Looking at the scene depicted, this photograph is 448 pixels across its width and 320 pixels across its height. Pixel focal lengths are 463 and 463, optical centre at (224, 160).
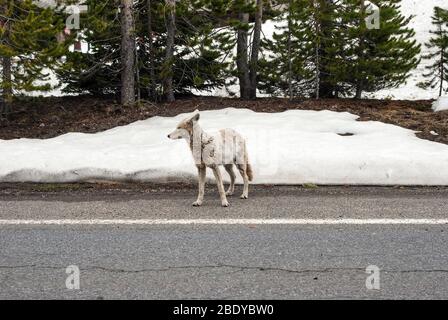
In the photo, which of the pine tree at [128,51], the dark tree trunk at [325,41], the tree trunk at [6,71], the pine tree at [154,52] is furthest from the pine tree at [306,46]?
the tree trunk at [6,71]

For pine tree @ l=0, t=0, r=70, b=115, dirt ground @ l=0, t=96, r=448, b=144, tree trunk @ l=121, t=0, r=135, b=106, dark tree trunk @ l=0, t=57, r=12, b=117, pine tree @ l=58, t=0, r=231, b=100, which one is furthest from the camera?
pine tree @ l=58, t=0, r=231, b=100

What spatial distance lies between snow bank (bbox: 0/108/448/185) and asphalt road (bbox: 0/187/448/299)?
1.25m

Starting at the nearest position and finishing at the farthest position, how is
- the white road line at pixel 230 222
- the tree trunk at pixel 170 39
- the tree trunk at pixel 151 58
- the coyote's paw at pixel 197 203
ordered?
the white road line at pixel 230 222 → the coyote's paw at pixel 197 203 → the tree trunk at pixel 170 39 → the tree trunk at pixel 151 58

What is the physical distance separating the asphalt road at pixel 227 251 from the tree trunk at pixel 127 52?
8041mm

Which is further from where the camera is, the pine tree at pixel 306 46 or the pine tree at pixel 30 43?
the pine tree at pixel 306 46

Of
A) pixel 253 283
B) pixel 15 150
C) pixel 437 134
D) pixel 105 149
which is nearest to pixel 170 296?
pixel 253 283

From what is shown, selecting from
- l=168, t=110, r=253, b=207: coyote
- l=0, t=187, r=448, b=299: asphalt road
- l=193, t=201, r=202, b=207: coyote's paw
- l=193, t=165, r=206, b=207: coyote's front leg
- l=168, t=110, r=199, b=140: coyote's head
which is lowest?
l=0, t=187, r=448, b=299: asphalt road

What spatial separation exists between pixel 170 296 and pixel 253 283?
0.75 m

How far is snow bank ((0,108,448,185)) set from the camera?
27.9 ft

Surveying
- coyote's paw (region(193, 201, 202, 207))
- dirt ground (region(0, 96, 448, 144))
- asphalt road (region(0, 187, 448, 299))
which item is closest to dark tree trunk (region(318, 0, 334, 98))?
dirt ground (region(0, 96, 448, 144))

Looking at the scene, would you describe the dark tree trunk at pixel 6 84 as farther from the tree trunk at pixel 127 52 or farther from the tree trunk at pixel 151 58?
the tree trunk at pixel 151 58

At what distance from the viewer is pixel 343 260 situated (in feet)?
15.2

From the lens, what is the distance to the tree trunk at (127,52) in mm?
14219

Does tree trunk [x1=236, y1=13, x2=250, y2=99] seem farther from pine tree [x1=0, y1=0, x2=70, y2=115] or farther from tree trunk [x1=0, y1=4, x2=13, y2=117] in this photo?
tree trunk [x1=0, y1=4, x2=13, y2=117]
